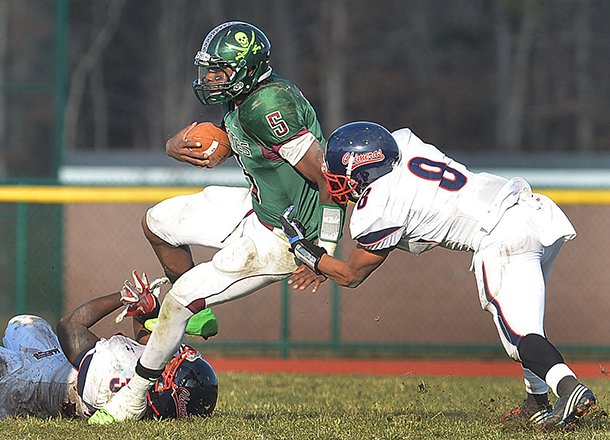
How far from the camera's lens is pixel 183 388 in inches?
241

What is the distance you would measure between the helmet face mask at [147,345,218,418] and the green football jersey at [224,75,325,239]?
33.8 inches

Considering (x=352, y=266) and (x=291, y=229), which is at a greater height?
(x=291, y=229)

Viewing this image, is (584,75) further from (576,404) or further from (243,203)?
(576,404)

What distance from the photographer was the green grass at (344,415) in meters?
5.77

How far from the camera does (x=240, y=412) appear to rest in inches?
266

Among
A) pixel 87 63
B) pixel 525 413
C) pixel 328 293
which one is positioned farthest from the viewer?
pixel 87 63

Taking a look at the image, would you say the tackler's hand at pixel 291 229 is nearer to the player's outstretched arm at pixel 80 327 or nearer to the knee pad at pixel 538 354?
the player's outstretched arm at pixel 80 327

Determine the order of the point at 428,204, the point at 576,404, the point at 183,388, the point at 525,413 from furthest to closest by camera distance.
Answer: the point at 525,413 → the point at 183,388 → the point at 428,204 → the point at 576,404

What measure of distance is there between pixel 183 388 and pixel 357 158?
1474 millimetres

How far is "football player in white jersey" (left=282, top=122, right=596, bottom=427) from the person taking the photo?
569cm

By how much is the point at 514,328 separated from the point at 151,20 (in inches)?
1030

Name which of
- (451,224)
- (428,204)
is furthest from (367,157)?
(451,224)

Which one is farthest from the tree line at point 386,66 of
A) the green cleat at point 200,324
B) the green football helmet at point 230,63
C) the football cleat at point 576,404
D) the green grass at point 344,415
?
the football cleat at point 576,404

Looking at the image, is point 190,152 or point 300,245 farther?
point 190,152
